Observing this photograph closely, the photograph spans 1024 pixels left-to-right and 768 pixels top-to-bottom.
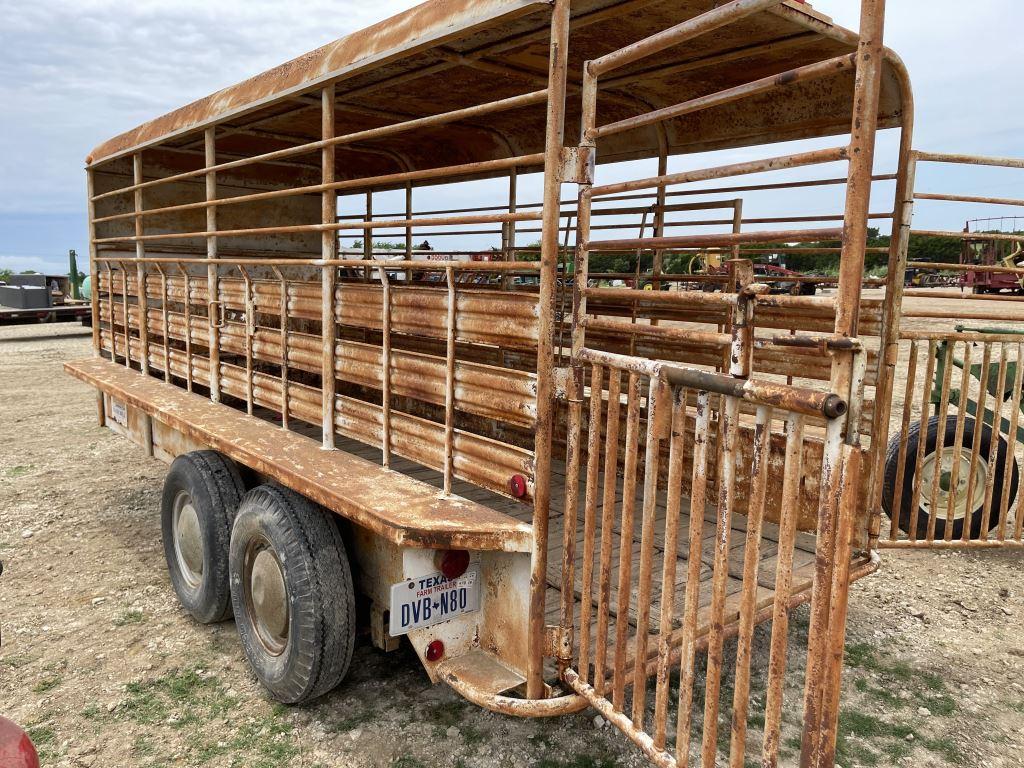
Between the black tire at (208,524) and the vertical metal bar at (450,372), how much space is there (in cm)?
154

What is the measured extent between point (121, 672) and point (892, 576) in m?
4.29

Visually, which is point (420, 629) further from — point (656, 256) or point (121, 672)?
point (656, 256)

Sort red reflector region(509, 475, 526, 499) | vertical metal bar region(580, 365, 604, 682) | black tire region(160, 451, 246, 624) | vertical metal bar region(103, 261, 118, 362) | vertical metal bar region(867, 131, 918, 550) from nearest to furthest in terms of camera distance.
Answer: vertical metal bar region(580, 365, 604, 682) < red reflector region(509, 475, 526, 499) < vertical metal bar region(867, 131, 918, 550) < black tire region(160, 451, 246, 624) < vertical metal bar region(103, 261, 118, 362)

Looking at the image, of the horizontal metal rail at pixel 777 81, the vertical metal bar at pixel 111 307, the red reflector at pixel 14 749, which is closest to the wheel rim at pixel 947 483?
the horizontal metal rail at pixel 777 81

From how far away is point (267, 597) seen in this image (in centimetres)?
315

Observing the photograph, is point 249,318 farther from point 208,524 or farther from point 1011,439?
point 1011,439

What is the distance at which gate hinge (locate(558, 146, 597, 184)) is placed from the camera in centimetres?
213

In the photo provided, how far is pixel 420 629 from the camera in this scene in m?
2.49

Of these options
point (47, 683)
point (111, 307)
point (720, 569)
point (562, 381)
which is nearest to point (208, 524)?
point (47, 683)

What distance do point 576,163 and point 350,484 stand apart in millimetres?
1445

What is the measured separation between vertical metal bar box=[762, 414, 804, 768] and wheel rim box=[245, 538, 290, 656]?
197 centimetres

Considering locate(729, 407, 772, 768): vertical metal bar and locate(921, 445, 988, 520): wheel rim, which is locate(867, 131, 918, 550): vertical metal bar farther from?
locate(729, 407, 772, 768): vertical metal bar

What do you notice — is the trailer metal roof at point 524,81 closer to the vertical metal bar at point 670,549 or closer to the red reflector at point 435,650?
the vertical metal bar at point 670,549

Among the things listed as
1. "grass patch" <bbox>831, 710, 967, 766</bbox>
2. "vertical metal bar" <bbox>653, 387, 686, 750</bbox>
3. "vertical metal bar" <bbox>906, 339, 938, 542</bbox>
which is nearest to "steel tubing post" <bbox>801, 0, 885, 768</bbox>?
"vertical metal bar" <bbox>653, 387, 686, 750</bbox>
